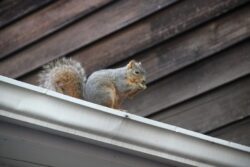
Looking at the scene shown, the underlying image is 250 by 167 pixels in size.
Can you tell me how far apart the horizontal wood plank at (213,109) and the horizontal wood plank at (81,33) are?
1.73 ft

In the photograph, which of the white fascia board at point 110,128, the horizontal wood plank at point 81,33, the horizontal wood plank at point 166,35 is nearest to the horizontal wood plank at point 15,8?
the horizontal wood plank at point 81,33

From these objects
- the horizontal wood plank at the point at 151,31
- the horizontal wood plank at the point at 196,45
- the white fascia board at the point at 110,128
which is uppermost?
the horizontal wood plank at the point at 151,31

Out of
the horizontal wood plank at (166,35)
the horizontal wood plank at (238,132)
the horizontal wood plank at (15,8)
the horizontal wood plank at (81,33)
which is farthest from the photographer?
the horizontal wood plank at (15,8)

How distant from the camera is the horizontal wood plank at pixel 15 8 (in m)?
3.67

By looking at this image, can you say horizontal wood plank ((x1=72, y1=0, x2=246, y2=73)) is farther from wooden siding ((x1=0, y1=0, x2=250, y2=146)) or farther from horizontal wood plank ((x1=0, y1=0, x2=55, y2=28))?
horizontal wood plank ((x1=0, y1=0, x2=55, y2=28))

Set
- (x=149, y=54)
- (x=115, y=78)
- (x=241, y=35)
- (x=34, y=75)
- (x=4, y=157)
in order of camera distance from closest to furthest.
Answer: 1. (x=4, y=157)
2. (x=115, y=78)
3. (x=241, y=35)
4. (x=149, y=54)
5. (x=34, y=75)

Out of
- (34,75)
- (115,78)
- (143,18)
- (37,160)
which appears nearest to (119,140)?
(37,160)

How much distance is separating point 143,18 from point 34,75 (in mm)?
706

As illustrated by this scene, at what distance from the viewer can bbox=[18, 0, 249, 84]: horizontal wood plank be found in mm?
3150

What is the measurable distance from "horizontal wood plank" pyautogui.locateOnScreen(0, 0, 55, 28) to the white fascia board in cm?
172

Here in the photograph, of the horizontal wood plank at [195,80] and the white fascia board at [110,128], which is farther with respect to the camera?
the horizontal wood plank at [195,80]

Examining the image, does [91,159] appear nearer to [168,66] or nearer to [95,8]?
[168,66]

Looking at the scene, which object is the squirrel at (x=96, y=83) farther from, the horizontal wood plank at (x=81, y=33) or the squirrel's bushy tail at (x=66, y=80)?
the horizontal wood plank at (x=81, y=33)

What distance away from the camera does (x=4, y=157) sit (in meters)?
1.94
